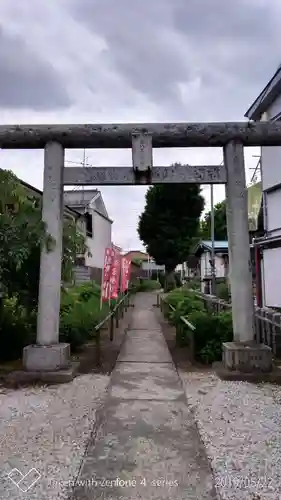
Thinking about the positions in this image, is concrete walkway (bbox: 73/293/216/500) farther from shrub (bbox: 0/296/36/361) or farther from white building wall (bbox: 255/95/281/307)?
white building wall (bbox: 255/95/281/307)

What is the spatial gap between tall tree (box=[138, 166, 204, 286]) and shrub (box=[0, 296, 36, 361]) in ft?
79.6

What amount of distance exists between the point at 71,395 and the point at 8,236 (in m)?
2.67

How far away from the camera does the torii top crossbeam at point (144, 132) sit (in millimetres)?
7117

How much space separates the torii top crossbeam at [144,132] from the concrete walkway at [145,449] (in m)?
4.01

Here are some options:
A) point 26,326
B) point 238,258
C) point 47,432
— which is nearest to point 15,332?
point 26,326

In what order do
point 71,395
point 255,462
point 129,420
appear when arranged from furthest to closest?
point 71,395
point 129,420
point 255,462

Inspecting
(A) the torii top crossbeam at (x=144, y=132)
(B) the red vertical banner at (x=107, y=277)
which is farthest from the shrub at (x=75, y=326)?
(A) the torii top crossbeam at (x=144, y=132)

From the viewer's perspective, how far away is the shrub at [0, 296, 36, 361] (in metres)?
7.72

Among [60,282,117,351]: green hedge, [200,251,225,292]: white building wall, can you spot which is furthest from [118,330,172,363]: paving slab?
[200,251,225,292]: white building wall

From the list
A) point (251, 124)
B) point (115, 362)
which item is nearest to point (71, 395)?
point (115, 362)

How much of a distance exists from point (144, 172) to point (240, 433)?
435cm

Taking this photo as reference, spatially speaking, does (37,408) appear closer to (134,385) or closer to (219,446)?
(134,385)

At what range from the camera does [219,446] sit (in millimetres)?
4027

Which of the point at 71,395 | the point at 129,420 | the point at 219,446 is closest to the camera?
the point at 219,446
